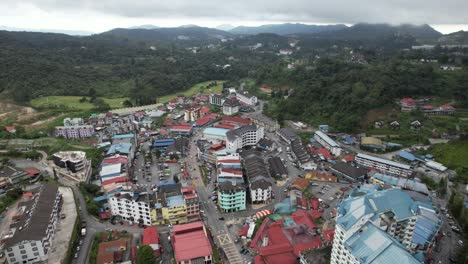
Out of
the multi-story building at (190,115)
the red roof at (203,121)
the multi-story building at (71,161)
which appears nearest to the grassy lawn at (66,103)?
the multi-story building at (190,115)

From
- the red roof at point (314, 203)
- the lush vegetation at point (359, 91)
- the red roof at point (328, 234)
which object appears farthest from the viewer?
the lush vegetation at point (359, 91)

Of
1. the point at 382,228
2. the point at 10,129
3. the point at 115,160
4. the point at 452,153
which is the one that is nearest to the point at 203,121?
the point at 115,160

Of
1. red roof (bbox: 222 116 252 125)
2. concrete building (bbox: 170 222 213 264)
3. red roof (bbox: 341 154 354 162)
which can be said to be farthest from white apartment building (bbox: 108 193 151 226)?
red roof (bbox: 222 116 252 125)

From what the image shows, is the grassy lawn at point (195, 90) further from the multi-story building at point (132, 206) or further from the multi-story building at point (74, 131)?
the multi-story building at point (132, 206)

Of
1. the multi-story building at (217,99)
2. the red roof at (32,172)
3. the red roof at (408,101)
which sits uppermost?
the red roof at (408,101)

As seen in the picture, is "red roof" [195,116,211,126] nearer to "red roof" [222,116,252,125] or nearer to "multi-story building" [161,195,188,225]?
"red roof" [222,116,252,125]

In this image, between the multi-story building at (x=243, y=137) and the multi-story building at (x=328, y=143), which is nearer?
the multi-story building at (x=328, y=143)
